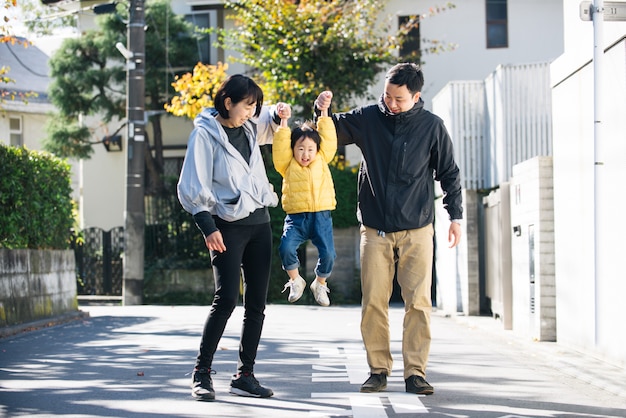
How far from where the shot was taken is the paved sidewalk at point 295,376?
6.37 meters

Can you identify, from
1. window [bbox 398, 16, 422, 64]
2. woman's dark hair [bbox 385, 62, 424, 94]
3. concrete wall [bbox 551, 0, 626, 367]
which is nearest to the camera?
woman's dark hair [bbox 385, 62, 424, 94]

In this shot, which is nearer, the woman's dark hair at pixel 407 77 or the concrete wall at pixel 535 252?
the woman's dark hair at pixel 407 77

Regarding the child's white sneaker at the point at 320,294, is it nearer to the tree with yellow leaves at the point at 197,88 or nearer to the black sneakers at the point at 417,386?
the black sneakers at the point at 417,386

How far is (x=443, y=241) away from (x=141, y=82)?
275 inches

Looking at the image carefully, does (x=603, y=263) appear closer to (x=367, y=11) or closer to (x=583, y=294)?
(x=583, y=294)

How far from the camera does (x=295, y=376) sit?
804cm

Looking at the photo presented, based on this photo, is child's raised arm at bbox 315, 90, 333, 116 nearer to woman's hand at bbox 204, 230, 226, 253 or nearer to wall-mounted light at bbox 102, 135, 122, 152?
woman's hand at bbox 204, 230, 226, 253

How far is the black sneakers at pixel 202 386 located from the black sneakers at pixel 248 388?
0.78 ft

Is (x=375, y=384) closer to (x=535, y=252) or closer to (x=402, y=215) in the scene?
(x=402, y=215)

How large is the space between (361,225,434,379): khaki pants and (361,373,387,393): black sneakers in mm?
37

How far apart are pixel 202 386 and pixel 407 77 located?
2.40 meters

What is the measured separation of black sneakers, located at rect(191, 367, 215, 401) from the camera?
6.57 m

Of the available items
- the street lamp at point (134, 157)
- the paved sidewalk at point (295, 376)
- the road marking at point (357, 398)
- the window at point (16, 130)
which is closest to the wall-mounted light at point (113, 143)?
the window at point (16, 130)

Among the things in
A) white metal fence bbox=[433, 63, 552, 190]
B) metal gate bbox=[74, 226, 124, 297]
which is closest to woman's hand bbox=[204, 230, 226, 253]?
white metal fence bbox=[433, 63, 552, 190]
